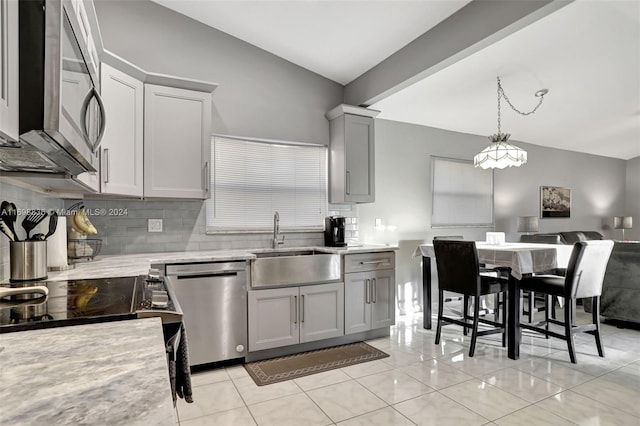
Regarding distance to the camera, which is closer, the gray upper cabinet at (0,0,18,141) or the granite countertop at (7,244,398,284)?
the gray upper cabinet at (0,0,18,141)

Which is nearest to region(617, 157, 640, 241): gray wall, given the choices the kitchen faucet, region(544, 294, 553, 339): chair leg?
region(544, 294, 553, 339): chair leg

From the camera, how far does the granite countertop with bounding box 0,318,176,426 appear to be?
546mm

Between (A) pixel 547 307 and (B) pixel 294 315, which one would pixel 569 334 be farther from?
(B) pixel 294 315

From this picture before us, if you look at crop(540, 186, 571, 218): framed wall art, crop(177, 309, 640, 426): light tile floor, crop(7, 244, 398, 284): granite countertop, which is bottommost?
crop(177, 309, 640, 426): light tile floor

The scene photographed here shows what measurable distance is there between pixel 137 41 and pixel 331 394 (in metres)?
3.24

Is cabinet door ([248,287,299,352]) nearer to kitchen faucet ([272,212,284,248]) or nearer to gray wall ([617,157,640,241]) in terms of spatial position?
kitchen faucet ([272,212,284,248])

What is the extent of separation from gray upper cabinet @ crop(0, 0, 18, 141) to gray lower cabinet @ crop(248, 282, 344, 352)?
89.2 inches

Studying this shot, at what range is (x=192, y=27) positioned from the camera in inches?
132

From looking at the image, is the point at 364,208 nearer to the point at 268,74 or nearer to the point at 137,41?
the point at 268,74

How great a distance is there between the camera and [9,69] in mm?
801

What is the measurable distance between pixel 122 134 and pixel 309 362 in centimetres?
227

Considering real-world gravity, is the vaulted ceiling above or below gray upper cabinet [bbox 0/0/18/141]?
above

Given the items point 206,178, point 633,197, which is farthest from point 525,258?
point 633,197

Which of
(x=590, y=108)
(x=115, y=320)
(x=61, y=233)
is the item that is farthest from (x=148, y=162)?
(x=590, y=108)
